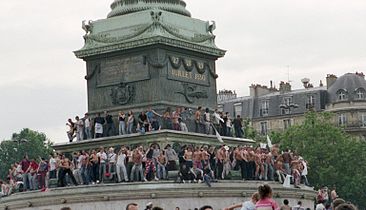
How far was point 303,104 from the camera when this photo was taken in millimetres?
119000

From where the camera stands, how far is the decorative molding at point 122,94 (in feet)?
174

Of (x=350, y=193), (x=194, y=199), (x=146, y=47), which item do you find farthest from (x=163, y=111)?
(x=350, y=193)

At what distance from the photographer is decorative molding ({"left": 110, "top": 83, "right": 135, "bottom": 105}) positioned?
5291cm

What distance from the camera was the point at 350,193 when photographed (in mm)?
85688

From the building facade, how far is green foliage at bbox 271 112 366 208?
1960 cm

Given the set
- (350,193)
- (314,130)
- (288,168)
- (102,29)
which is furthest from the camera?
(314,130)

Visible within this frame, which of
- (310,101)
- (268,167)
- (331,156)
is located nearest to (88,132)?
(268,167)

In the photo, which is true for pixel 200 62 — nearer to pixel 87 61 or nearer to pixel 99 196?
pixel 87 61

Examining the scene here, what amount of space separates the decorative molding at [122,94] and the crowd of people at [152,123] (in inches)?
28.1

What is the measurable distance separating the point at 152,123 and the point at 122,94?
11.0ft

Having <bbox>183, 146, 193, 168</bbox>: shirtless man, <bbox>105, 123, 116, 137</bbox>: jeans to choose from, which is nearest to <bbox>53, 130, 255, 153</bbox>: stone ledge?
<bbox>105, 123, 116, 137</bbox>: jeans

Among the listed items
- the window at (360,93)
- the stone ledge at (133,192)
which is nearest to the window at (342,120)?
the window at (360,93)

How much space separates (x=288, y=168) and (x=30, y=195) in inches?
429

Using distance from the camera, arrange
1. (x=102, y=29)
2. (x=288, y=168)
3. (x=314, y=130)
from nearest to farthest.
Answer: (x=288, y=168)
(x=102, y=29)
(x=314, y=130)
